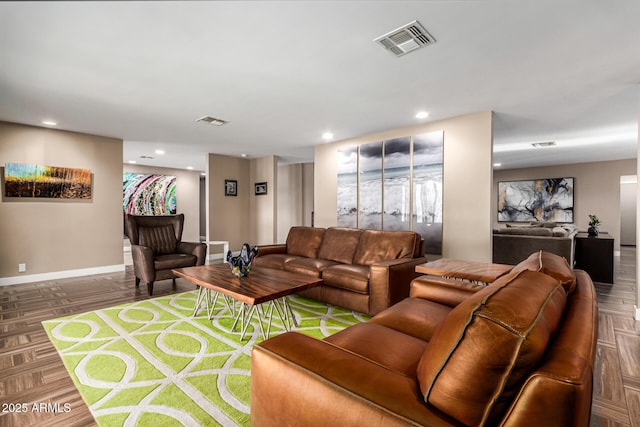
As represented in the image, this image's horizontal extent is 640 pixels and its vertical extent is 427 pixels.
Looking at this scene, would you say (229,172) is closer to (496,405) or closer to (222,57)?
(222,57)

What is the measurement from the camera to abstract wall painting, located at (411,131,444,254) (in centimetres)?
425

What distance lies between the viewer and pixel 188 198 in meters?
9.61

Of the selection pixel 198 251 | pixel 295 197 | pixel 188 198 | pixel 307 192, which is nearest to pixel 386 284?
pixel 198 251

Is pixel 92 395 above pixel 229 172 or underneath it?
underneath

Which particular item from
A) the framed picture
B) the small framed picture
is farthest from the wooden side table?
the framed picture

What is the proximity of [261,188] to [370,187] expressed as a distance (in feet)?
11.6

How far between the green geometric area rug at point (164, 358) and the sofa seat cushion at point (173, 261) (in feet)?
Result: 1.95

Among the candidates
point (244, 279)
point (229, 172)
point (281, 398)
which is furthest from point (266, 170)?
point (281, 398)

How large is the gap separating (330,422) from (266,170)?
697cm

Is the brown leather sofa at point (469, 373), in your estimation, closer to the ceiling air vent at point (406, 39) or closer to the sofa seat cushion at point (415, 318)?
the sofa seat cushion at point (415, 318)

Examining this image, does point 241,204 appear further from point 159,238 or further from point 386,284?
point 386,284

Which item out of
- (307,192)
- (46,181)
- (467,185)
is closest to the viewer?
(467,185)

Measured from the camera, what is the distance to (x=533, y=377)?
0.69 metres

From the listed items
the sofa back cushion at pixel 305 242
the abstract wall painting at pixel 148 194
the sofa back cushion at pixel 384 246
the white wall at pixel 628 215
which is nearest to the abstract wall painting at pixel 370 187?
the sofa back cushion at pixel 305 242
